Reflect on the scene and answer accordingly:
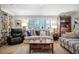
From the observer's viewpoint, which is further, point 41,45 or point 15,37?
point 15,37

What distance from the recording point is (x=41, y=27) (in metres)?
5.29

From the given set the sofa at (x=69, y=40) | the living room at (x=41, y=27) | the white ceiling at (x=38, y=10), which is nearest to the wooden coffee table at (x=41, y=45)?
the living room at (x=41, y=27)

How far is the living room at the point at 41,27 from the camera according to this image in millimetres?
5140

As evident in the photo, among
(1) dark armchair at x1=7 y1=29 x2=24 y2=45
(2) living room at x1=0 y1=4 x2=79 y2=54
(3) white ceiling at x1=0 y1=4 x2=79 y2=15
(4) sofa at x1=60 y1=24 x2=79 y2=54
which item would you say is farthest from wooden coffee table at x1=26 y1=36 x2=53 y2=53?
(3) white ceiling at x1=0 y1=4 x2=79 y2=15

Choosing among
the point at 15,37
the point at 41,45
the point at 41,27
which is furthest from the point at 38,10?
the point at 15,37

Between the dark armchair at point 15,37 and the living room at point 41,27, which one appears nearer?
the living room at point 41,27

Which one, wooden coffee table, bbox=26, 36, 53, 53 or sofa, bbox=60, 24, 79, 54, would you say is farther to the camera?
sofa, bbox=60, 24, 79, 54

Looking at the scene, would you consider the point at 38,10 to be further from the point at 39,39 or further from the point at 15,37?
the point at 15,37

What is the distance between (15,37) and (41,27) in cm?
135

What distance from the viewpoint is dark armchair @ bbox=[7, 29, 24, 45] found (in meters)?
5.56

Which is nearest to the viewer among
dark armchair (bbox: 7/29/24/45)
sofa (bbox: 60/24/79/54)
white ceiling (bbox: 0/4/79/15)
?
white ceiling (bbox: 0/4/79/15)

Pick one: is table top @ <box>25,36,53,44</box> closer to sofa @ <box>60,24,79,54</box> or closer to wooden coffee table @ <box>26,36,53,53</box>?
wooden coffee table @ <box>26,36,53,53</box>

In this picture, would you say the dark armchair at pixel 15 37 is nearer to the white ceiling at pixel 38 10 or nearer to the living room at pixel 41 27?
the living room at pixel 41 27
